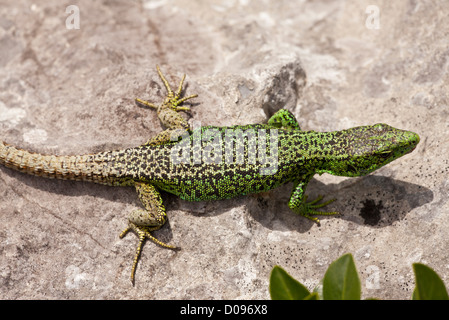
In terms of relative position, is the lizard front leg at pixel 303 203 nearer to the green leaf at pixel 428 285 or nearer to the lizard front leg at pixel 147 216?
Result: the lizard front leg at pixel 147 216

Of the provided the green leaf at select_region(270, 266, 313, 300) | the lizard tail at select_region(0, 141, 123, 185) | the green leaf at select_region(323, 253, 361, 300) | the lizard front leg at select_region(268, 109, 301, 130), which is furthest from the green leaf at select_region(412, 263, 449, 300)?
the lizard tail at select_region(0, 141, 123, 185)

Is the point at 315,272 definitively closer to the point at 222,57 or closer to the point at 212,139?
the point at 212,139

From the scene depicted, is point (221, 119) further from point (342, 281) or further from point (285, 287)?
point (342, 281)

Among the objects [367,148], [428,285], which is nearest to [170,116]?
[367,148]

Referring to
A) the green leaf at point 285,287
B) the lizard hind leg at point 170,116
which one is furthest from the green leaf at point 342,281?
the lizard hind leg at point 170,116

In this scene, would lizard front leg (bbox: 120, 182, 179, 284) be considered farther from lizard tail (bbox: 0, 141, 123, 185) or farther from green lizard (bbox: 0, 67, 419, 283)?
lizard tail (bbox: 0, 141, 123, 185)

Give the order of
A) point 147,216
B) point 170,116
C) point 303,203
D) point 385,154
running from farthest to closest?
1. point 170,116
2. point 303,203
3. point 147,216
4. point 385,154
